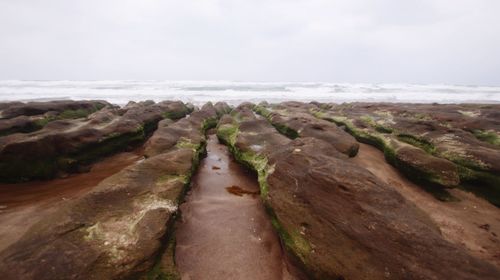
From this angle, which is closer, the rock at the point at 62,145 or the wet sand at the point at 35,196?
the wet sand at the point at 35,196

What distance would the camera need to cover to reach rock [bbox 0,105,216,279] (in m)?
2.53

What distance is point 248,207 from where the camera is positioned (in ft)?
15.3


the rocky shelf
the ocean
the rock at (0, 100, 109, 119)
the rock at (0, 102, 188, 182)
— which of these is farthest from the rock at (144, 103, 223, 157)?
the ocean

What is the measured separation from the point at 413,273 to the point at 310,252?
3.38 ft

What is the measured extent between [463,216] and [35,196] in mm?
8480

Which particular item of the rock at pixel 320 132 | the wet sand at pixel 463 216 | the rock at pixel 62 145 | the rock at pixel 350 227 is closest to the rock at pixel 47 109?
the rock at pixel 62 145

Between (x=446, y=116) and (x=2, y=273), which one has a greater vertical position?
(x=446, y=116)

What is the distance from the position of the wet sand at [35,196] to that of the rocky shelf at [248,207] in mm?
32

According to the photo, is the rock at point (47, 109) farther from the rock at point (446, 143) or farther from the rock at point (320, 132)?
the rock at point (446, 143)

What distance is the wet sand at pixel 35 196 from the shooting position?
4059mm

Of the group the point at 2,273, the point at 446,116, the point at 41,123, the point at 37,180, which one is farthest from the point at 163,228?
the point at 446,116

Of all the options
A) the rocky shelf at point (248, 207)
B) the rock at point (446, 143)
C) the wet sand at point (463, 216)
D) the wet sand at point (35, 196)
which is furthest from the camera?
the rock at point (446, 143)

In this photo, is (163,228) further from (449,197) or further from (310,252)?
(449,197)

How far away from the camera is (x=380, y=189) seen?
137 inches
